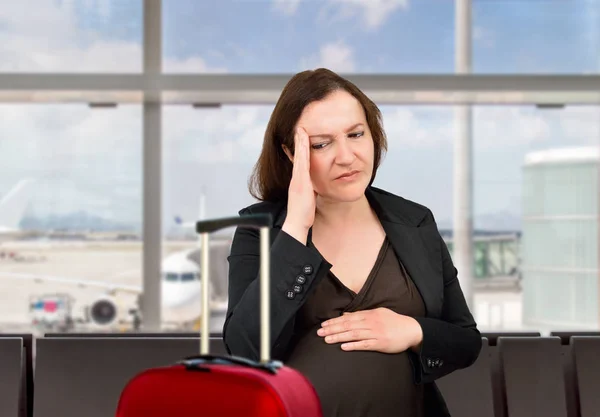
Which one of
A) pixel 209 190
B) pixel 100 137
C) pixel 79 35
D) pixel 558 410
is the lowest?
pixel 558 410

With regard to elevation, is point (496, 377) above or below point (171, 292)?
below

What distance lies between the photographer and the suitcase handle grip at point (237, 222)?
123cm

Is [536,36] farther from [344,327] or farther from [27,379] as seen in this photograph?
[344,327]

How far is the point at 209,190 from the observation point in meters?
5.71

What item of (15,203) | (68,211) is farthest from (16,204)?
(68,211)

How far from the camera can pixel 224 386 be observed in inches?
47.4

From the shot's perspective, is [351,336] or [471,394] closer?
[351,336]

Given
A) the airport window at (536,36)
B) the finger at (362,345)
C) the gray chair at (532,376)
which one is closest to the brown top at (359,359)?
the finger at (362,345)

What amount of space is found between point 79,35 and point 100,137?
70cm

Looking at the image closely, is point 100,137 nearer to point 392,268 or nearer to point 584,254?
point 584,254

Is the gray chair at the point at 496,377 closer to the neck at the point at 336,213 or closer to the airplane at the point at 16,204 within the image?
the neck at the point at 336,213

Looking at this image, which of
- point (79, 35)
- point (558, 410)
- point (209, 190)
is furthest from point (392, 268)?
point (79, 35)

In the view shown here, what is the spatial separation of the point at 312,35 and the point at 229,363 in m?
4.67

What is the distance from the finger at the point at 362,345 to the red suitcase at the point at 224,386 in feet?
1.00
